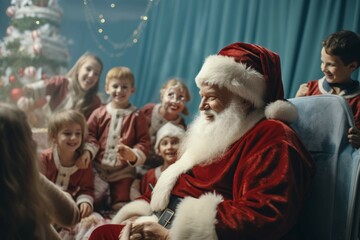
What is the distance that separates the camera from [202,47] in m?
3.35

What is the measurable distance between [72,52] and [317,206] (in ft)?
7.66

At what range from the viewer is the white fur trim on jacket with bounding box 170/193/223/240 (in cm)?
151

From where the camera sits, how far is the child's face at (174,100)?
3.16m

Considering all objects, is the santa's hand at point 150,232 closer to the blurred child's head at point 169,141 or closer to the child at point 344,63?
the child at point 344,63

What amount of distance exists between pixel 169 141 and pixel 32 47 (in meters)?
1.33

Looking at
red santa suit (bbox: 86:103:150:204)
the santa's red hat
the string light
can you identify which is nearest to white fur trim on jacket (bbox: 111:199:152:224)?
the santa's red hat

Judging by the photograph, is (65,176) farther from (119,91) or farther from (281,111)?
(281,111)

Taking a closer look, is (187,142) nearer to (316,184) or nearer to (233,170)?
(233,170)

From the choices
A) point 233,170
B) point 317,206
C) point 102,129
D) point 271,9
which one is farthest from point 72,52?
Answer: point 317,206

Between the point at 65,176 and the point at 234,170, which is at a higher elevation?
the point at 234,170

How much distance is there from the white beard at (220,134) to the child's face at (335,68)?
569 mm

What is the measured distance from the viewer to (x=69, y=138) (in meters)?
2.72

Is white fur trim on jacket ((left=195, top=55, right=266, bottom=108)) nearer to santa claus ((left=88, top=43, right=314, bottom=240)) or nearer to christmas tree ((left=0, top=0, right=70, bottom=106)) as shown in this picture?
santa claus ((left=88, top=43, right=314, bottom=240))

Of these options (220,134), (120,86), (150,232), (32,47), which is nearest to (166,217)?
(150,232)
